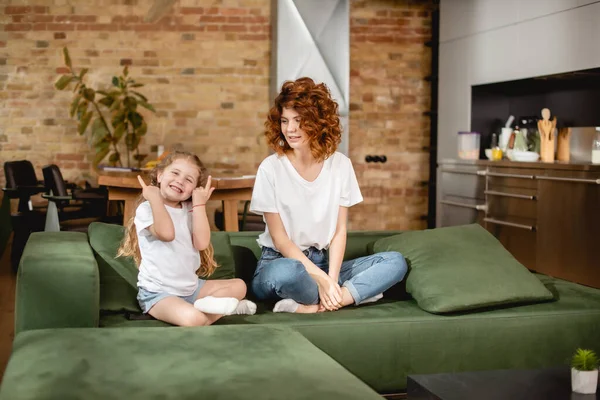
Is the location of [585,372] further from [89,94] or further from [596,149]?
[89,94]

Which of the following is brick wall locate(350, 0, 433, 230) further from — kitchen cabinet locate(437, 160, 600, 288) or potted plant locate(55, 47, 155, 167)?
potted plant locate(55, 47, 155, 167)

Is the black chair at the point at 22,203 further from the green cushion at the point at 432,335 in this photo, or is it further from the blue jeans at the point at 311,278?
the green cushion at the point at 432,335

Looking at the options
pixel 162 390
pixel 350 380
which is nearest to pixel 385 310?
pixel 350 380

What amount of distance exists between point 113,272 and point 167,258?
264 millimetres

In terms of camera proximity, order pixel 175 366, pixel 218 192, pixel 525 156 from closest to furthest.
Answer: pixel 175 366 → pixel 218 192 → pixel 525 156

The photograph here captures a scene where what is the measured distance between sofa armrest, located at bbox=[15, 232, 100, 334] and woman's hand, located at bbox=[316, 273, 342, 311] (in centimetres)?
85

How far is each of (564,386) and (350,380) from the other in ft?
2.04

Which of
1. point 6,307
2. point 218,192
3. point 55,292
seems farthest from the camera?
point 218,192

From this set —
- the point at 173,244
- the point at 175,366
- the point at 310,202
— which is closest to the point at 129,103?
the point at 310,202

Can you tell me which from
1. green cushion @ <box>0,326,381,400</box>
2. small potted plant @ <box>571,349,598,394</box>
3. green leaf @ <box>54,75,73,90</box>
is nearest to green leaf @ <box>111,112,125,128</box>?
green leaf @ <box>54,75,73,90</box>

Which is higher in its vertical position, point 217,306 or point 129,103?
point 129,103

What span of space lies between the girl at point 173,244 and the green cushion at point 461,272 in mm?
686

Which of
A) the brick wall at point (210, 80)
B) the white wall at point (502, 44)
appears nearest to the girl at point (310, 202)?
the white wall at point (502, 44)

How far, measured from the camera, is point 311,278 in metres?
3.17
